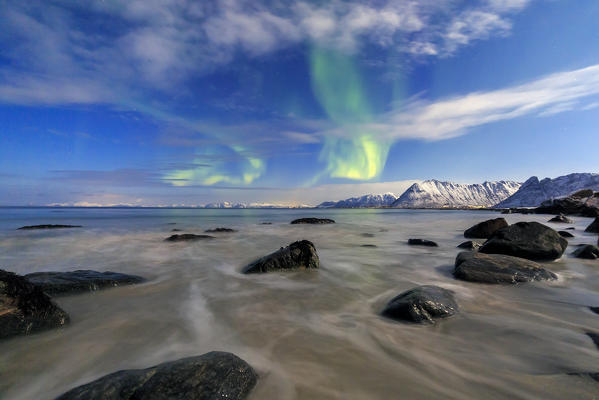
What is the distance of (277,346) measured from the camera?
3691 mm

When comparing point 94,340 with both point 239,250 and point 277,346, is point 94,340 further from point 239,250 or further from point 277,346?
point 239,250

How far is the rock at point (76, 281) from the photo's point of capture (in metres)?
5.93

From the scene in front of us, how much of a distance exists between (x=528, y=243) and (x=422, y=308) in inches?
283

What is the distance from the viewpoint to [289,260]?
8172mm

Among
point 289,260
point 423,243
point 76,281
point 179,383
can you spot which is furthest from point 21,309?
point 423,243

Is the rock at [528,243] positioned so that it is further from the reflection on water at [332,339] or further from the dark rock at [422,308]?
the dark rock at [422,308]

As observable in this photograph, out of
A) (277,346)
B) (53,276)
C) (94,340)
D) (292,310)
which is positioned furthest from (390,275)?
(53,276)

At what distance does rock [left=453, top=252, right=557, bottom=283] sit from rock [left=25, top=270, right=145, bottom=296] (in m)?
8.70

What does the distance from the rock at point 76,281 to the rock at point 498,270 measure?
8702 mm

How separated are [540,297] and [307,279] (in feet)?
16.6

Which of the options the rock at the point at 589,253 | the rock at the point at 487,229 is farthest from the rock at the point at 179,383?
the rock at the point at 487,229

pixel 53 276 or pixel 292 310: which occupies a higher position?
pixel 53 276

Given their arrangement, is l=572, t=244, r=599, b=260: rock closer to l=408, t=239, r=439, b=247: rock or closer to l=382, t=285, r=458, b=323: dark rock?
l=408, t=239, r=439, b=247: rock

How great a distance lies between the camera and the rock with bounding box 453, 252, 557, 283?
21.3 feet
